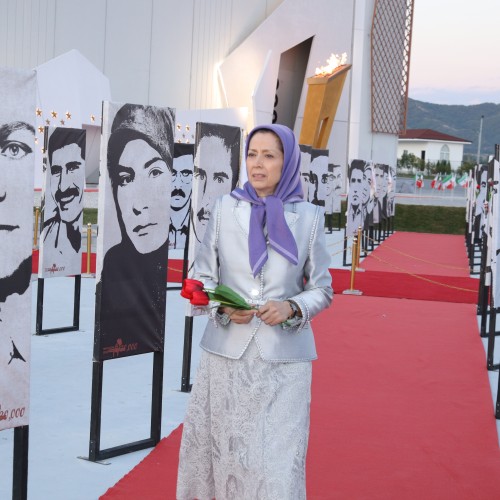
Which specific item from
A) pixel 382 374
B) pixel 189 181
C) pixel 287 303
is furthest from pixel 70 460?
pixel 189 181

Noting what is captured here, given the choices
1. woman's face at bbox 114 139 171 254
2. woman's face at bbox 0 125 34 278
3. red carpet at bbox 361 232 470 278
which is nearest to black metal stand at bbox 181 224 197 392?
woman's face at bbox 114 139 171 254

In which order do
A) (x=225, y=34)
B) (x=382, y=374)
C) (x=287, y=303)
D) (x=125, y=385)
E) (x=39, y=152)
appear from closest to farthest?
(x=287, y=303) → (x=125, y=385) → (x=382, y=374) → (x=39, y=152) → (x=225, y=34)

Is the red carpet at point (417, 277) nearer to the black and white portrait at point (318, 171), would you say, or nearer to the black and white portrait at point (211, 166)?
the black and white portrait at point (318, 171)

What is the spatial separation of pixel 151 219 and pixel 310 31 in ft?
108

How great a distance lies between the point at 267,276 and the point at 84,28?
33.6m

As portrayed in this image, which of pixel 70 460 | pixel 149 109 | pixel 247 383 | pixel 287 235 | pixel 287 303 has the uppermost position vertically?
pixel 149 109

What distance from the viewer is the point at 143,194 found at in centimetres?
541

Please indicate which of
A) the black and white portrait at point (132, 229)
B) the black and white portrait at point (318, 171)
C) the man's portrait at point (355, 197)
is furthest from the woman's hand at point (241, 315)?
the black and white portrait at point (318, 171)

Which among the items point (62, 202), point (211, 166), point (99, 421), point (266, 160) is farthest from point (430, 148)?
point (266, 160)

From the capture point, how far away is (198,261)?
3518 millimetres

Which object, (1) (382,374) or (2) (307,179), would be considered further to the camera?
(2) (307,179)

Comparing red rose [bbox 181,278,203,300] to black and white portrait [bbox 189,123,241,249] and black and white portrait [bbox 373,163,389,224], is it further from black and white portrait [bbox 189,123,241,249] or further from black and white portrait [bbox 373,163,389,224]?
black and white portrait [bbox 373,163,389,224]

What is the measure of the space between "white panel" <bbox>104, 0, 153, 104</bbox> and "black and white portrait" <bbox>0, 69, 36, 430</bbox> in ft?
105

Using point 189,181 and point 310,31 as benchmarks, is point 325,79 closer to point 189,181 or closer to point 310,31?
point 310,31
